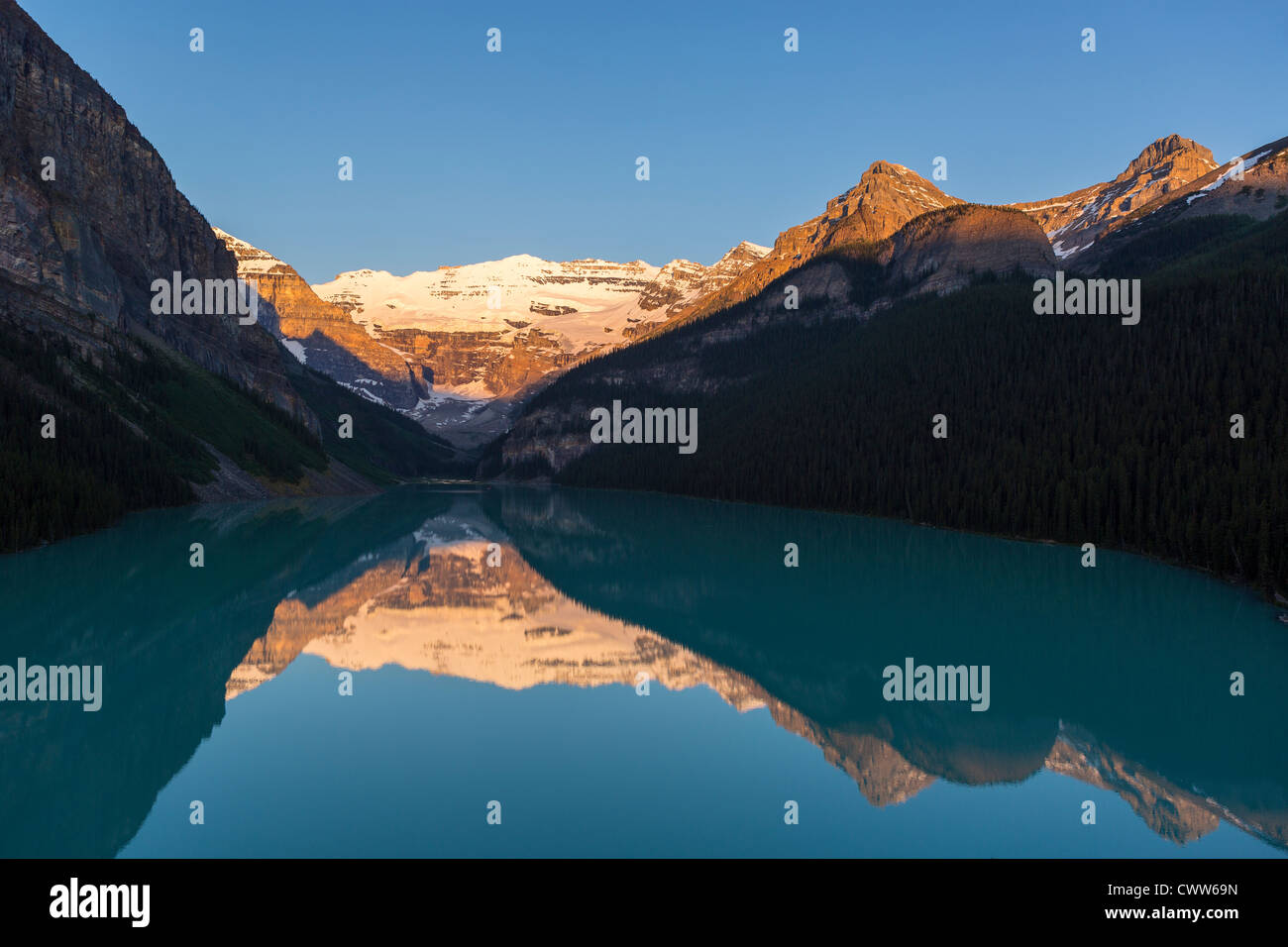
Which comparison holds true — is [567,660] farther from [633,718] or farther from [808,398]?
[808,398]

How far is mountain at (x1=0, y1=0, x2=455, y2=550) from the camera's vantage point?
3187 inches

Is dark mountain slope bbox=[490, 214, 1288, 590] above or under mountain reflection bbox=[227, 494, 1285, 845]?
above

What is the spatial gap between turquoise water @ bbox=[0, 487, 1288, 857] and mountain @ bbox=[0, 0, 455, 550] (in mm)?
38376

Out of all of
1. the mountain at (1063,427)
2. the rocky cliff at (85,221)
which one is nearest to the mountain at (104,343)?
the rocky cliff at (85,221)

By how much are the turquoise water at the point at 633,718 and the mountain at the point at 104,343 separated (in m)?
38.4

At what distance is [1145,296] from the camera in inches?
4564

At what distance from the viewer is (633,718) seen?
22.5 meters

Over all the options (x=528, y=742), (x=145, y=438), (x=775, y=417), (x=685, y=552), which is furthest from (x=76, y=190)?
(x=528, y=742)

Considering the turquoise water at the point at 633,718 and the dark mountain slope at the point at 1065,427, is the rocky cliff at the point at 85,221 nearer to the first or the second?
the turquoise water at the point at 633,718

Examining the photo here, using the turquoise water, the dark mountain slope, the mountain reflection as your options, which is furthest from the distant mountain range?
the mountain reflection

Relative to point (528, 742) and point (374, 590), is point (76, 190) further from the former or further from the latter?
point (528, 742)

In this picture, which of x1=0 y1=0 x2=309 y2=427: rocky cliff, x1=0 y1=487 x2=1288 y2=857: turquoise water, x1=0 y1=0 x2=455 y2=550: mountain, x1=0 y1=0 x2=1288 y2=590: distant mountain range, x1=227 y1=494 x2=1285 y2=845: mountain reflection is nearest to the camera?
x1=0 y1=487 x2=1288 y2=857: turquoise water

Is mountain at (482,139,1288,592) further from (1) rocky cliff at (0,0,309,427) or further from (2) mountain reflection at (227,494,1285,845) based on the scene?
(1) rocky cliff at (0,0,309,427)
